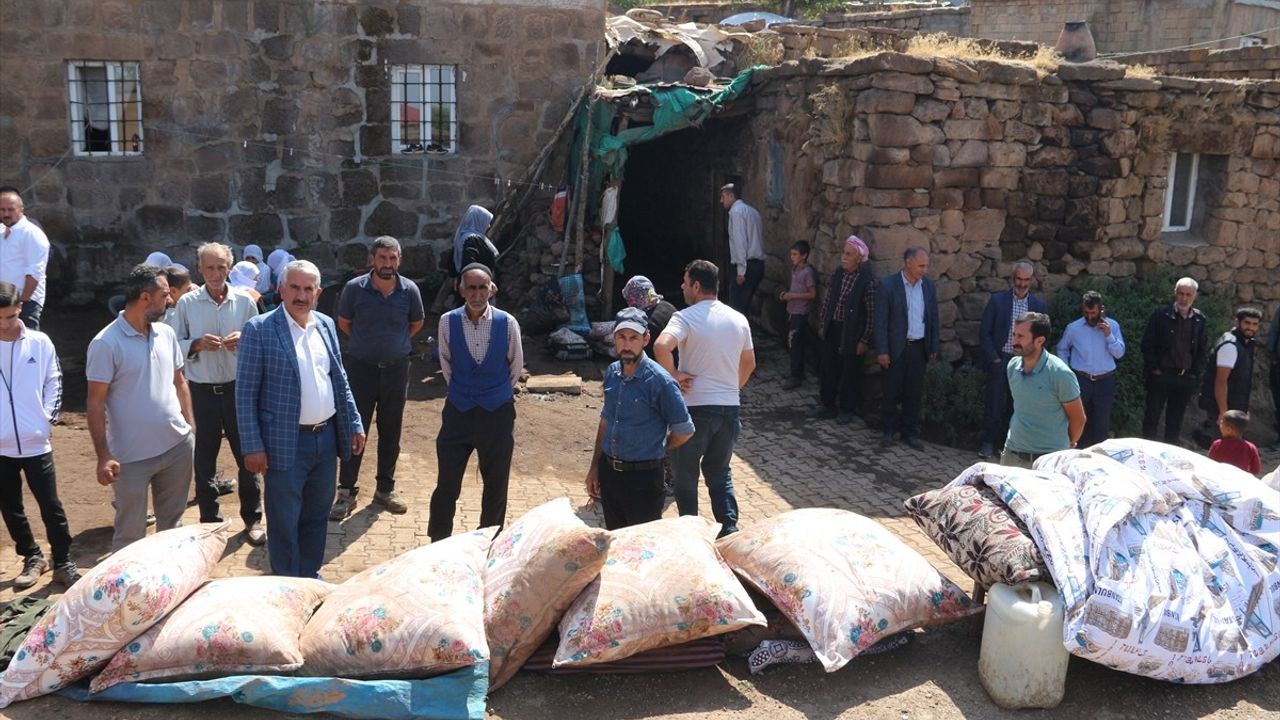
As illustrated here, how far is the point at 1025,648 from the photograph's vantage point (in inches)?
173

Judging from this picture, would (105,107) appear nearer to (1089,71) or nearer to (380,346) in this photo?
(380,346)

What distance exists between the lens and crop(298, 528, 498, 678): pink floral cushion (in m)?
4.07

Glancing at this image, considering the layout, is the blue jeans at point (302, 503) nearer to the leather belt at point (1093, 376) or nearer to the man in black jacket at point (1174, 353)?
the leather belt at point (1093, 376)

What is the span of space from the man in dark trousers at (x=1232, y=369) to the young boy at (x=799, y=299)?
3436 mm

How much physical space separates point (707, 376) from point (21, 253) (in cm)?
503

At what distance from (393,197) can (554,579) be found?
8072mm

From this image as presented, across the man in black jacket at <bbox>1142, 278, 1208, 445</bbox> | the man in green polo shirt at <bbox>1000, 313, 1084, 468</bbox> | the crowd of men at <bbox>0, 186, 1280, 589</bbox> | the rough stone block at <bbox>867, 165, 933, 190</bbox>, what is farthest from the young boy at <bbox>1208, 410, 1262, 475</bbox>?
the rough stone block at <bbox>867, 165, 933, 190</bbox>

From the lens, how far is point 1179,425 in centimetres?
956

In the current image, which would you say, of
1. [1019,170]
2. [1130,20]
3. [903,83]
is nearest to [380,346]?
[903,83]

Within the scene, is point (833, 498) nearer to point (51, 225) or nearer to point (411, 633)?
point (411, 633)

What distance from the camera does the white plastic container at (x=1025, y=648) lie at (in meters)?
4.37

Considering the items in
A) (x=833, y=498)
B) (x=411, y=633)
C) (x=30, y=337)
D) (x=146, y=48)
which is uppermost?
(x=146, y=48)

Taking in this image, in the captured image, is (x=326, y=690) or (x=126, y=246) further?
(x=126, y=246)

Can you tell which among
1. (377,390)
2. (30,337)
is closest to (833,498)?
(377,390)
